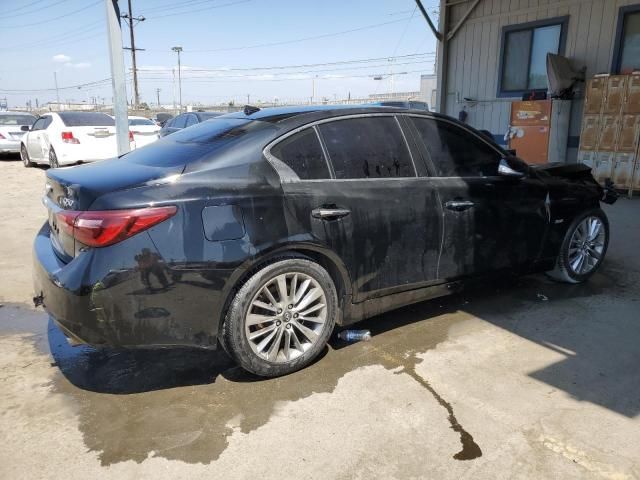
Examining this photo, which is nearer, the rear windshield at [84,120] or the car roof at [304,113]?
the car roof at [304,113]

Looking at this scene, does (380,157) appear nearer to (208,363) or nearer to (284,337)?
(284,337)

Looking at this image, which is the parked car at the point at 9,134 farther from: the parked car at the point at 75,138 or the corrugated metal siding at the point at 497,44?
the corrugated metal siding at the point at 497,44

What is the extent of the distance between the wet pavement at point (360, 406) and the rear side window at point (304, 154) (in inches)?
48.1

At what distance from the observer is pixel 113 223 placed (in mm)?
2545

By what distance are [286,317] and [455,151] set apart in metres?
1.80

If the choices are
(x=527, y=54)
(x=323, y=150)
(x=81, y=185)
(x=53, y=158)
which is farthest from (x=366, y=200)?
(x=53, y=158)

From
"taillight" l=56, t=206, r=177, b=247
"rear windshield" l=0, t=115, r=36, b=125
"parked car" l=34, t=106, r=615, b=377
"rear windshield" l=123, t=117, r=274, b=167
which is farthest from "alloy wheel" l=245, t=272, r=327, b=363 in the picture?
"rear windshield" l=0, t=115, r=36, b=125

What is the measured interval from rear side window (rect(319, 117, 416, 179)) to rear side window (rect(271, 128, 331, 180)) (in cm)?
8

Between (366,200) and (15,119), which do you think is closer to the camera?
(366,200)

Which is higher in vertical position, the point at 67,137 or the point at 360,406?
the point at 67,137

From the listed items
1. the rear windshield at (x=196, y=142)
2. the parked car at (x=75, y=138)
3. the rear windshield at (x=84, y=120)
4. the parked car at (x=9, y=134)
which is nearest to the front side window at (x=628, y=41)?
the rear windshield at (x=196, y=142)

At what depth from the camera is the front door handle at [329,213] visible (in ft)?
10.0

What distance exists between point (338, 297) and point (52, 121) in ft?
37.5

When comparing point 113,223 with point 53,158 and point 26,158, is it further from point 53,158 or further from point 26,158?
point 26,158
